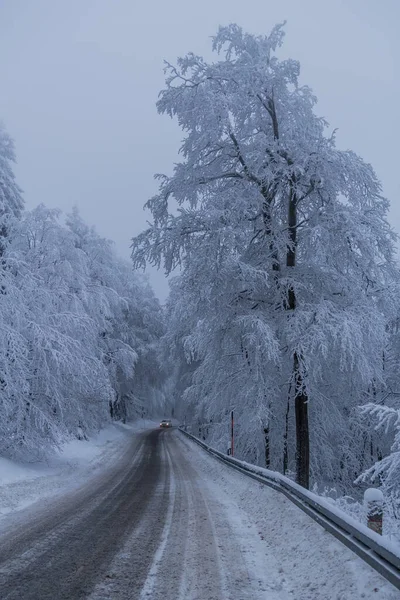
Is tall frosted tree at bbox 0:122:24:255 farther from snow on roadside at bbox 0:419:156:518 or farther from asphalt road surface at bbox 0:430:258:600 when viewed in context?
asphalt road surface at bbox 0:430:258:600

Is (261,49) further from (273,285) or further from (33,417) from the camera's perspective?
(33,417)

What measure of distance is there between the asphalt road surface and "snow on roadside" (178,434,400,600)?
57 centimetres

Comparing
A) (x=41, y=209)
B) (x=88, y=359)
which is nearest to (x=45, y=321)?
(x=88, y=359)

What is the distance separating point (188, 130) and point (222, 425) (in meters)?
12.7

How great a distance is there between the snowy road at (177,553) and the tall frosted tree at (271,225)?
138 inches

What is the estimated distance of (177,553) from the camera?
6941 mm

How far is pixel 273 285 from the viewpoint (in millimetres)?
13414

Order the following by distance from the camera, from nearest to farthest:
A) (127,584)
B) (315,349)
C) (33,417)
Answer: (127,584), (315,349), (33,417)

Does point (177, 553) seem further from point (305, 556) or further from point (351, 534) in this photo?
point (351, 534)

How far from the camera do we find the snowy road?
17.2ft

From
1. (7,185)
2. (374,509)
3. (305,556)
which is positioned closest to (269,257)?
(374,509)

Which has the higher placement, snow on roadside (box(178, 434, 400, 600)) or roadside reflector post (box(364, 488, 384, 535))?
roadside reflector post (box(364, 488, 384, 535))


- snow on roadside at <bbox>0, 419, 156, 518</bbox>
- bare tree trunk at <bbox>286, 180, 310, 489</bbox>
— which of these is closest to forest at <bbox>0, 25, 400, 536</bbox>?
bare tree trunk at <bbox>286, 180, 310, 489</bbox>

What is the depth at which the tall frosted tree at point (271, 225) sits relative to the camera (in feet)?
38.5
